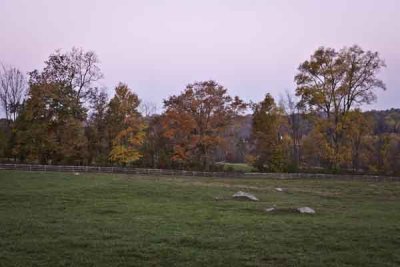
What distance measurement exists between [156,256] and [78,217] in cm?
631

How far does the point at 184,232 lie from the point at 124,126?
37529mm

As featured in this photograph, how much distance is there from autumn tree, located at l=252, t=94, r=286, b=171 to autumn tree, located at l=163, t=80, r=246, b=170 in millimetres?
2980

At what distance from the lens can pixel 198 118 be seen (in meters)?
47.9

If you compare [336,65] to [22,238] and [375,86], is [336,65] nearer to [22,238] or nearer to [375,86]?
[375,86]

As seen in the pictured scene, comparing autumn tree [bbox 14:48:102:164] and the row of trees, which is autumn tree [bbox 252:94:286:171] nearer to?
the row of trees

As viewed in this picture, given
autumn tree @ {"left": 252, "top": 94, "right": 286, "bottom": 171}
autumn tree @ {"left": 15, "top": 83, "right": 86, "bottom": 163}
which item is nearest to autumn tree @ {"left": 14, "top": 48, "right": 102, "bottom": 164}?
autumn tree @ {"left": 15, "top": 83, "right": 86, "bottom": 163}

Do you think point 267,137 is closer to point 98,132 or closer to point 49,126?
point 98,132

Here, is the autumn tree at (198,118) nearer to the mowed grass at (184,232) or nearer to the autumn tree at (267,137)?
the autumn tree at (267,137)

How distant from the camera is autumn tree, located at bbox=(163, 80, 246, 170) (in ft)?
155

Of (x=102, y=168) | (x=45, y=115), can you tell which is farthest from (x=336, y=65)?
(x=45, y=115)

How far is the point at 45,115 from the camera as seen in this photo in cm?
4694

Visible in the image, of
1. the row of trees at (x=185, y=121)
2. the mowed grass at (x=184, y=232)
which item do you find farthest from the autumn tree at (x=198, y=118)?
the mowed grass at (x=184, y=232)

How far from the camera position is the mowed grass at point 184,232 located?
9.48m

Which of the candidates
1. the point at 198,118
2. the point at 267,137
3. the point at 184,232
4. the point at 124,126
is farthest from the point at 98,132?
the point at 184,232
